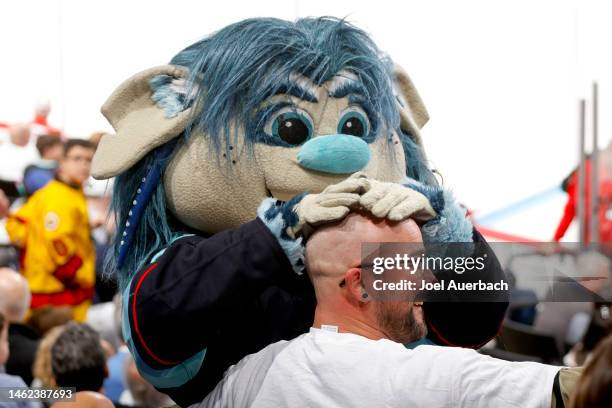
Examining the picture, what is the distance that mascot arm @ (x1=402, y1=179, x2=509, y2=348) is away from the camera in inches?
63.3

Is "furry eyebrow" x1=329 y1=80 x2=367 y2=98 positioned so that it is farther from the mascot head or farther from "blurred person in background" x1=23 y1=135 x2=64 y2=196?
"blurred person in background" x1=23 y1=135 x2=64 y2=196

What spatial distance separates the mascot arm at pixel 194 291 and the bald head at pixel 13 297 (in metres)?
1.76

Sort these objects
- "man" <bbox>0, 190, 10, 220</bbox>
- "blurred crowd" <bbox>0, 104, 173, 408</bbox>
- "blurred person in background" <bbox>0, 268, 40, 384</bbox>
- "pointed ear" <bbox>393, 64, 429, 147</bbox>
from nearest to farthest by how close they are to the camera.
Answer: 1. "pointed ear" <bbox>393, 64, 429, 147</bbox>
2. "blurred person in background" <bbox>0, 268, 40, 384</bbox>
3. "blurred crowd" <bbox>0, 104, 173, 408</bbox>
4. "man" <bbox>0, 190, 10, 220</bbox>

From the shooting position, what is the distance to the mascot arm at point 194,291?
1.51 metres

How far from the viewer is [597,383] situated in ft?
3.09

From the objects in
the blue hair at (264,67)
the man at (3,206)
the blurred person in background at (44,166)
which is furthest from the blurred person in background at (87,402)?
the blurred person in background at (44,166)

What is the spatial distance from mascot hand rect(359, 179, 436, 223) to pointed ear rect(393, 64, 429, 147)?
1.24 ft

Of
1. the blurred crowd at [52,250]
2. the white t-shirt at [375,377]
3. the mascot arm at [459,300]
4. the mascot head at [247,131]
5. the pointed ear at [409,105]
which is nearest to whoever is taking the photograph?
the white t-shirt at [375,377]

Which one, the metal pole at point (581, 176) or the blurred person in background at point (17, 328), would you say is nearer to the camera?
the blurred person in background at point (17, 328)

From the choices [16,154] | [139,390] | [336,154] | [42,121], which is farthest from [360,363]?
[16,154]

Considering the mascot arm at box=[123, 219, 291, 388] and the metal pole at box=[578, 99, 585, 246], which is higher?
the mascot arm at box=[123, 219, 291, 388]

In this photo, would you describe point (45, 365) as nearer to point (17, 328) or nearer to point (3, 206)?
point (17, 328)

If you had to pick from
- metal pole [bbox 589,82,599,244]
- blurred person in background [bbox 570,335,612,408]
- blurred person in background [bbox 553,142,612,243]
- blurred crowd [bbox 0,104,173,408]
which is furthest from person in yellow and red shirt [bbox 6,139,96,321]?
blurred person in background [bbox 570,335,612,408]

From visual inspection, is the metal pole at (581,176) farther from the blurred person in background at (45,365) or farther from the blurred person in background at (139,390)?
the blurred person in background at (45,365)
